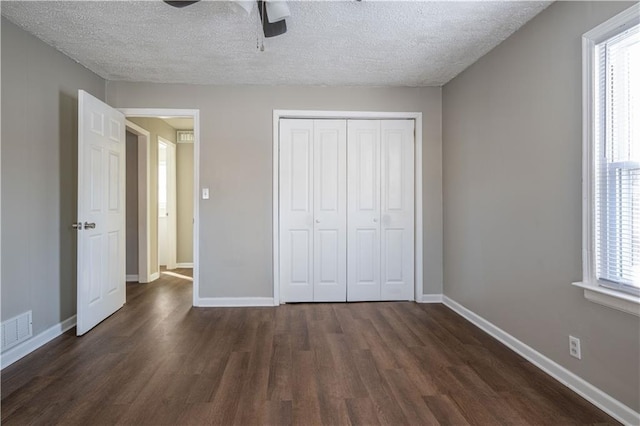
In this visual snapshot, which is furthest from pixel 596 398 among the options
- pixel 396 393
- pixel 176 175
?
pixel 176 175

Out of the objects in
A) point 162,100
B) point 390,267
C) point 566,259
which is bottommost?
point 390,267

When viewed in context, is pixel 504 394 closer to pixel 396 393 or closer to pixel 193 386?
pixel 396 393

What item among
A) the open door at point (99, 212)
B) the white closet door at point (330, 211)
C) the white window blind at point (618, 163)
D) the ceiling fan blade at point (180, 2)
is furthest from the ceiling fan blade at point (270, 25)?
the white window blind at point (618, 163)

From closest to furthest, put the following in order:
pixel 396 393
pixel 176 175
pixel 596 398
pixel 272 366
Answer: pixel 596 398, pixel 396 393, pixel 272 366, pixel 176 175

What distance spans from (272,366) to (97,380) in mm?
1074

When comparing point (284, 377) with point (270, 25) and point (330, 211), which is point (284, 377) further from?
point (270, 25)

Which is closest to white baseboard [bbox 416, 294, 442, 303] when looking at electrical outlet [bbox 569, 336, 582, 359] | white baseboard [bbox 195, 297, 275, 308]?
white baseboard [bbox 195, 297, 275, 308]

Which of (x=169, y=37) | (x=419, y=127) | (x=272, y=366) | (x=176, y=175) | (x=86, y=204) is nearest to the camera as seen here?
(x=272, y=366)

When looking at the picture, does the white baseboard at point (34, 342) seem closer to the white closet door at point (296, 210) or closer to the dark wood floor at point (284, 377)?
the dark wood floor at point (284, 377)

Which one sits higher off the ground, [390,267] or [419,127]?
[419,127]

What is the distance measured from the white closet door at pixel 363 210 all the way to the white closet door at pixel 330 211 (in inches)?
2.7

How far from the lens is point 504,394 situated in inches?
75.4

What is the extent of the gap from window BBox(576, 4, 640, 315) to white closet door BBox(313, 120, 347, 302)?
2234 millimetres

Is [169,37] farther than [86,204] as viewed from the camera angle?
No
